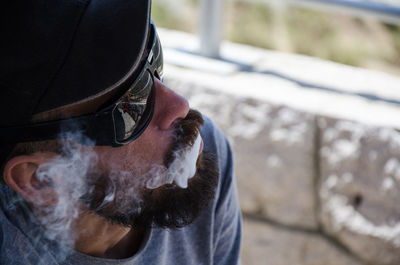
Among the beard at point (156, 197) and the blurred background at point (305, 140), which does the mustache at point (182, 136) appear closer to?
the beard at point (156, 197)

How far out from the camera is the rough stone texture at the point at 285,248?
222cm

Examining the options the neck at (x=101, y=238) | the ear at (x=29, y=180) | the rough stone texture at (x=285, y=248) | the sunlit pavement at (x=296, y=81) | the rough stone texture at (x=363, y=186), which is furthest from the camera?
the rough stone texture at (x=285, y=248)

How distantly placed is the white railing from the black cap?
1.35 m

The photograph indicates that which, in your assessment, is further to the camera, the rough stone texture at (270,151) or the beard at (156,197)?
the rough stone texture at (270,151)

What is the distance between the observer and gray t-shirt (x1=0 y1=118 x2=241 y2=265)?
3.93 feet

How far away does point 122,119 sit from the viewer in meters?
1.18

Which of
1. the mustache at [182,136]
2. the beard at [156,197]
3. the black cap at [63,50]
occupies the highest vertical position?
the black cap at [63,50]

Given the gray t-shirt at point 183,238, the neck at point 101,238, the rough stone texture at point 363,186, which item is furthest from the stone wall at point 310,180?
the neck at point 101,238

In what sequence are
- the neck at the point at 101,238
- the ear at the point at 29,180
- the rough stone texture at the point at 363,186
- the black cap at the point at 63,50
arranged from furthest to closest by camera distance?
the rough stone texture at the point at 363,186 → the neck at the point at 101,238 → the ear at the point at 29,180 → the black cap at the point at 63,50

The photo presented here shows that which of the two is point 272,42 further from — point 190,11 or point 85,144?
point 85,144

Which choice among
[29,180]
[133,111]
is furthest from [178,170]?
[29,180]

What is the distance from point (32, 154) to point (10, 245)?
231 mm

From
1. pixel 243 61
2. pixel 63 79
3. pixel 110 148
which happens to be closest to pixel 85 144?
pixel 110 148

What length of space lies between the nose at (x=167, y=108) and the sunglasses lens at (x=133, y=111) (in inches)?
1.2
